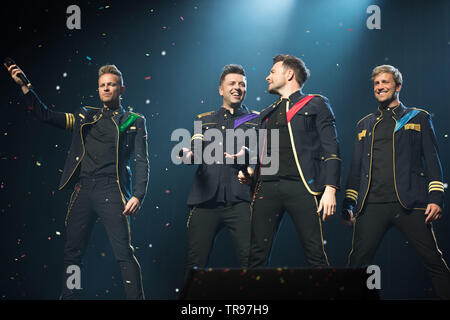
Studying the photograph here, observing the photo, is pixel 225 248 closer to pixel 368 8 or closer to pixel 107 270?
pixel 107 270

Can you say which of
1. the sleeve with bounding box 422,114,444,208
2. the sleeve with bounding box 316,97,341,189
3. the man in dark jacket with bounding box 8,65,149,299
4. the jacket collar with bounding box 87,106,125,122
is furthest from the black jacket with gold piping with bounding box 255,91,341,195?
the jacket collar with bounding box 87,106,125,122

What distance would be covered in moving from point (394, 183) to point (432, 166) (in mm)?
284

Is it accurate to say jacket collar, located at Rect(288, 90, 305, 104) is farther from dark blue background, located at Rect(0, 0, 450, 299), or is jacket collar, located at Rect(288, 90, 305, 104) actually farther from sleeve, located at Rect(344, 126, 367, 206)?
dark blue background, located at Rect(0, 0, 450, 299)

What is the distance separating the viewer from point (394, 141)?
3.34 m

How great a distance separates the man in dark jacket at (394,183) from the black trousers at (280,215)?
51cm

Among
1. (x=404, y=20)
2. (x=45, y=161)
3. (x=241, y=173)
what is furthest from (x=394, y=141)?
(x=45, y=161)

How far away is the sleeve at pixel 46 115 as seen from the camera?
374cm

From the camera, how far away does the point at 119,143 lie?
3.68 m

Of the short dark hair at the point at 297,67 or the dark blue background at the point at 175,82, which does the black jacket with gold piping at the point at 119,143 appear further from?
the short dark hair at the point at 297,67

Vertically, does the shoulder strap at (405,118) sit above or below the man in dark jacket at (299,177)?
above

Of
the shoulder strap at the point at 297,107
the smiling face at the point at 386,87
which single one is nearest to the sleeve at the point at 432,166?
the smiling face at the point at 386,87

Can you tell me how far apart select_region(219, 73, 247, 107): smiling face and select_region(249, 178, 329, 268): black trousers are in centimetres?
92

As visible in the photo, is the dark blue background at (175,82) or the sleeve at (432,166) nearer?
the sleeve at (432,166)

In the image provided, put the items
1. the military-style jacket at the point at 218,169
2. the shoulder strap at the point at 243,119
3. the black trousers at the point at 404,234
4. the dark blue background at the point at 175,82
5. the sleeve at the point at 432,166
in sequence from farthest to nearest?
1. the dark blue background at the point at 175,82
2. the shoulder strap at the point at 243,119
3. the military-style jacket at the point at 218,169
4. the sleeve at the point at 432,166
5. the black trousers at the point at 404,234
